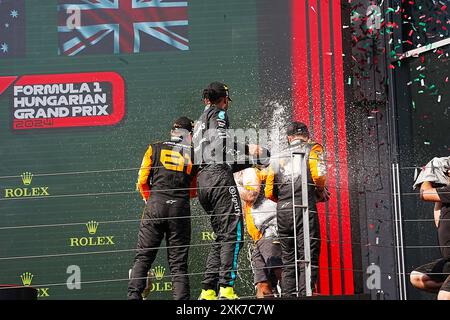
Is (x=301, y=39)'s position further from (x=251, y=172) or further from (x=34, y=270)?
(x=34, y=270)

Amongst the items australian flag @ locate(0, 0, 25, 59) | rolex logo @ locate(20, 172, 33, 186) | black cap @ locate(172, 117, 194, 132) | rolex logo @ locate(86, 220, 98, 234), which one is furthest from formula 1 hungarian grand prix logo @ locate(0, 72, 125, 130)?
black cap @ locate(172, 117, 194, 132)

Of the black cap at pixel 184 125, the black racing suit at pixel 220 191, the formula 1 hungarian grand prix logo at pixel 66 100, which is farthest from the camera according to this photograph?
the formula 1 hungarian grand prix logo at pixel 66 100

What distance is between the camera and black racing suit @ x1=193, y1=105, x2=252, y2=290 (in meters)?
5.79

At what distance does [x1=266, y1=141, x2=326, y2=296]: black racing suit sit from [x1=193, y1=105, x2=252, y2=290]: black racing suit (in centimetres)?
33

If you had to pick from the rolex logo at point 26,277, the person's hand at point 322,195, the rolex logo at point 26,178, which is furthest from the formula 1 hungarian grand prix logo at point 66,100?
the person's hand at point 322,195

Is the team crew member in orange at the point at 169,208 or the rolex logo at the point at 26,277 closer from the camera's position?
the team crew member in orange at the point at 169,208

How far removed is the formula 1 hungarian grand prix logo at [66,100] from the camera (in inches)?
310

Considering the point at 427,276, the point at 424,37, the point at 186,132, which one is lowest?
the point at 427,276

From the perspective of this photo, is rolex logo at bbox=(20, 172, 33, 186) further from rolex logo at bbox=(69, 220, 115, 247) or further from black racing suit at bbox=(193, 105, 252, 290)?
black racing suit at bbox=(193, 105, 252, 290)

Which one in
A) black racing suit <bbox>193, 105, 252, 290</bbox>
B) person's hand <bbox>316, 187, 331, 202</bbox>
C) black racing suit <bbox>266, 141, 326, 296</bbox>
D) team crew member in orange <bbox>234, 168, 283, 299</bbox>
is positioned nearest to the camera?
black racing suit <bbox>193, 105, 252, 290</bbox>

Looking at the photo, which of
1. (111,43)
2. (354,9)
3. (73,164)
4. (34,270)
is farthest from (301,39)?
(34,270)

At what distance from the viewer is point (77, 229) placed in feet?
25.2

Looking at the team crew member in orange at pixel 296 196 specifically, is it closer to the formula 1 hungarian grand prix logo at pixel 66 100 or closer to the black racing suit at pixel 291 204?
the black racing suit at pixel 291 204

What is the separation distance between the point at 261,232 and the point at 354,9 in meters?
2.23
